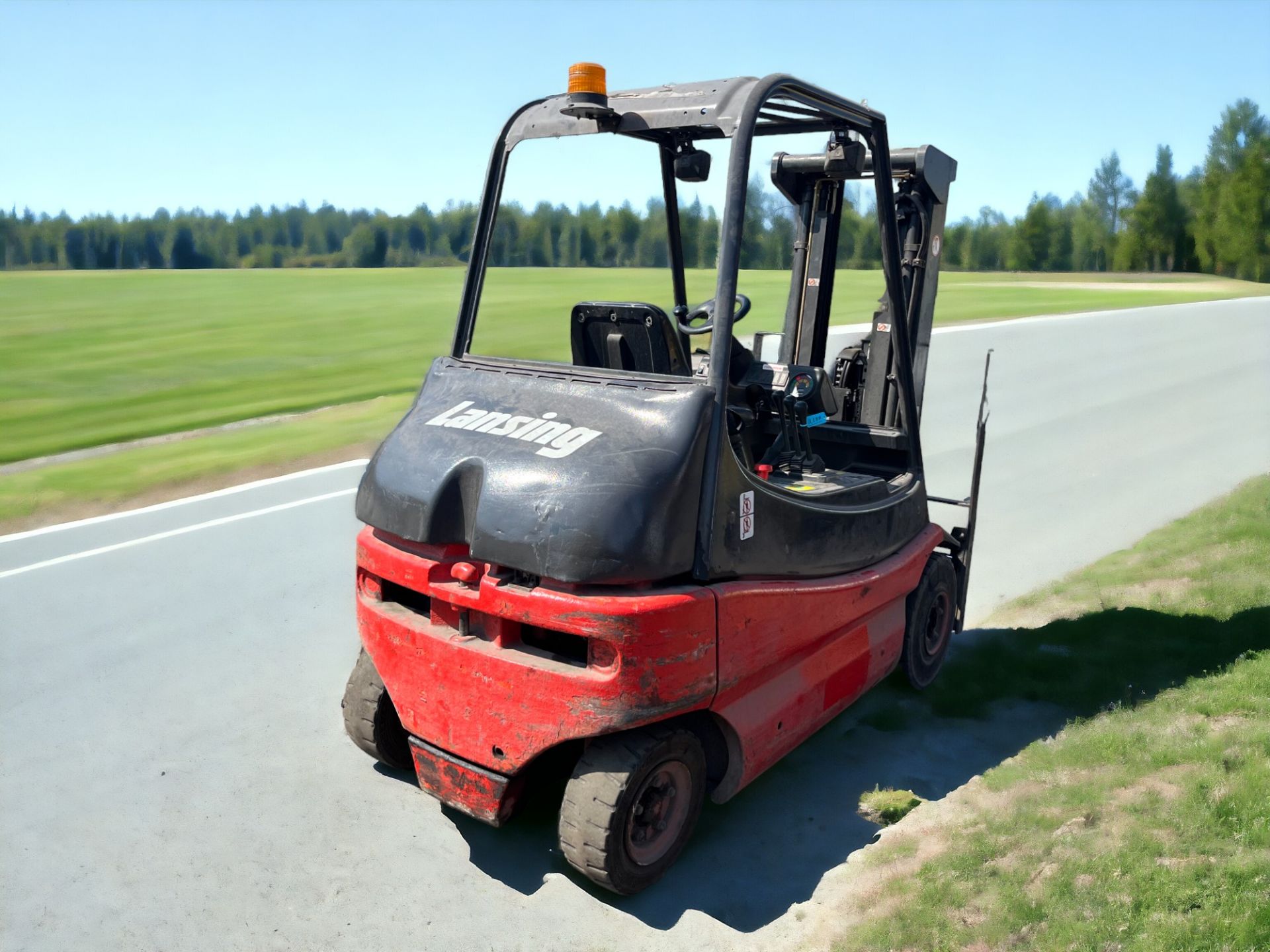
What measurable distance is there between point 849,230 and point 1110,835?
3.92 m

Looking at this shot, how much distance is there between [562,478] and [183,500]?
692 cm

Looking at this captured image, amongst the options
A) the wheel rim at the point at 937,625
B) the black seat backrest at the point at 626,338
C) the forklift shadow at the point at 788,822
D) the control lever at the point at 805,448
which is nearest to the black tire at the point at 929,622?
the wheel rim at the point at 937,625

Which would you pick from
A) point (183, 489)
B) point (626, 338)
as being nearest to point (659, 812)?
point (626, 338)

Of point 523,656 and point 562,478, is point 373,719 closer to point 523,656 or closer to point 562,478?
point 523,656

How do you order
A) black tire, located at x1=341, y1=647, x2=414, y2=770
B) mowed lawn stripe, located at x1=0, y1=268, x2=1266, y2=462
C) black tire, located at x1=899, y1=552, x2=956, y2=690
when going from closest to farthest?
black tire, located at x1=341, y1=647, x2=414, y2=770
black tire, located at x1=899, y1=552, x2=956, y2=690
mowed lawn stripe, located at x1=0, y1=268, x2=1266, y2=462

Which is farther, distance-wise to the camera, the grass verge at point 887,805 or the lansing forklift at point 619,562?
the grass verge at point 887,805

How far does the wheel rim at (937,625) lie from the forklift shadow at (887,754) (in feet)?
0.53

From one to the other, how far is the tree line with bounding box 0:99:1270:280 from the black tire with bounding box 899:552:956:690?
1742 mm

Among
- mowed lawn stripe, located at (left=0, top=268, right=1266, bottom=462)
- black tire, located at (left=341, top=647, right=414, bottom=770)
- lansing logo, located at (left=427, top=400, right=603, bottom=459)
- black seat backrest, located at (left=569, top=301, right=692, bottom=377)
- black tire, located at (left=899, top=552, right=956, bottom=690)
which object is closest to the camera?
lansing logo, located at (left=427, top=400, right=603, bottom=459)

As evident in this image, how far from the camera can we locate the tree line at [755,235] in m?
5.18

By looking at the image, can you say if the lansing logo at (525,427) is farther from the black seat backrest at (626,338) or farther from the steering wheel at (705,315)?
the steering wheel at (705,315)

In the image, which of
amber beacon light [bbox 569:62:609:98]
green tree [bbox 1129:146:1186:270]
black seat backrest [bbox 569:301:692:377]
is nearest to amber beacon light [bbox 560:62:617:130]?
amber beacon light [bbox 569:62:609:98]

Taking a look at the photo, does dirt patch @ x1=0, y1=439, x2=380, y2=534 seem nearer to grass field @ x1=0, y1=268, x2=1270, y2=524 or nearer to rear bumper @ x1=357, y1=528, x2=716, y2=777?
grass field @ x1=0, y1=268, x2=1270, y2=524

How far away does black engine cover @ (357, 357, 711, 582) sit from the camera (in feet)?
12.4
